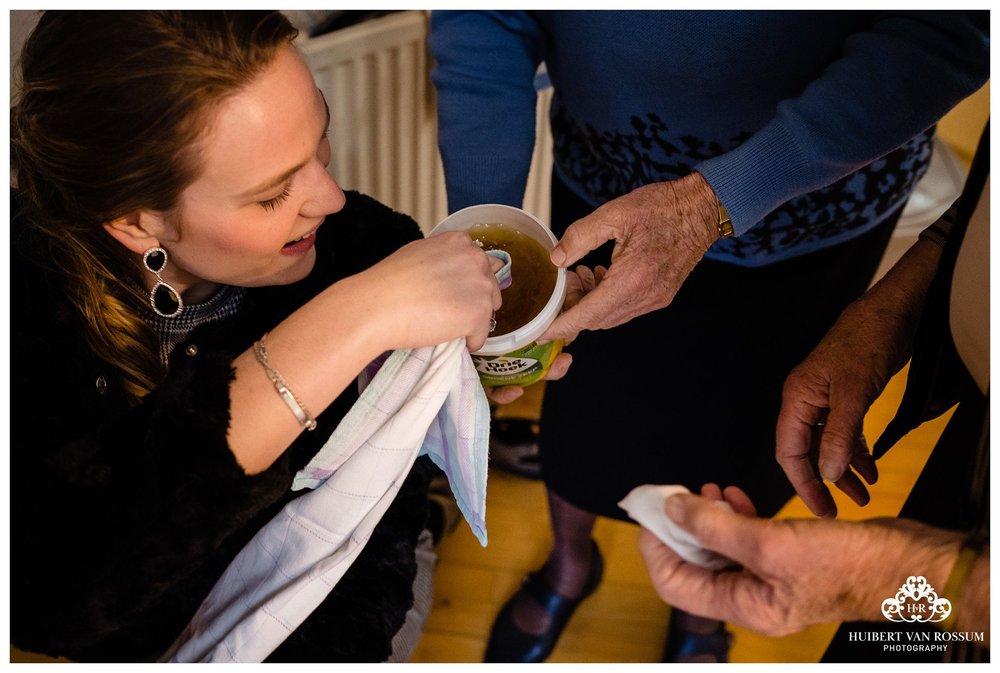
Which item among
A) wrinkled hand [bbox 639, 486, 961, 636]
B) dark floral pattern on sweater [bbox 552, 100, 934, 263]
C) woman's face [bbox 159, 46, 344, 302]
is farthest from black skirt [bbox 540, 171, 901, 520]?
wrinkled hand [bbox 639, 486, 961, 636]

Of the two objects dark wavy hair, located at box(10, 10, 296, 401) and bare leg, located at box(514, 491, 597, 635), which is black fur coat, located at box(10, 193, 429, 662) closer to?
dark wavy hair, located at box(10, 10, 296, 401)

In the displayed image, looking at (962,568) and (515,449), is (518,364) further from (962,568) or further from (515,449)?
(515,449)

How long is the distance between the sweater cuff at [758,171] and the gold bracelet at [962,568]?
1.52 feet

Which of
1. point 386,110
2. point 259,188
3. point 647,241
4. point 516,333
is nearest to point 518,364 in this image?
point 516,333

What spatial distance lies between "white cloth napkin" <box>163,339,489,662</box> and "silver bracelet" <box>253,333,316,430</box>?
63 millimetres

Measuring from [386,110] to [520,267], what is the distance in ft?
2.59

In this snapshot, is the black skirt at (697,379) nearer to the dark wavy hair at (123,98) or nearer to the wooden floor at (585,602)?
the wooden floor at (585,602)

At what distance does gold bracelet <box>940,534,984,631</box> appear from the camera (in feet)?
2.08

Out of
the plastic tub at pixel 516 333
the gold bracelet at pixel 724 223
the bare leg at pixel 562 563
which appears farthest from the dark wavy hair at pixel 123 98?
the bare leg at pixel 562 563

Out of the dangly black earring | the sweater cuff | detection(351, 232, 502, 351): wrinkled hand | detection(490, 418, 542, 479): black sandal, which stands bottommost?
detection(490, 418, 542, 479): black sandal

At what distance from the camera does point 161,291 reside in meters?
0.99

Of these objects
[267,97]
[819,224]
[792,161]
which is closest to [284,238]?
[267,97]

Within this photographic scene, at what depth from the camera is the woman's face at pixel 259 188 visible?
802 mm

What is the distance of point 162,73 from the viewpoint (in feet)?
2.49
